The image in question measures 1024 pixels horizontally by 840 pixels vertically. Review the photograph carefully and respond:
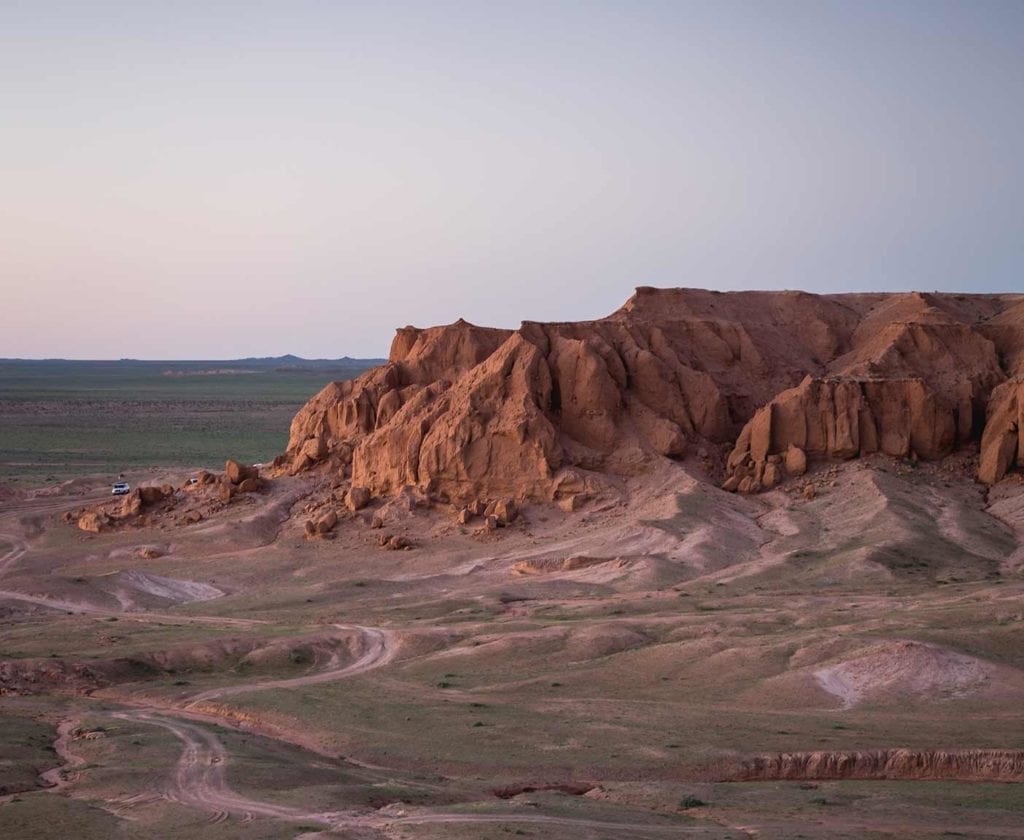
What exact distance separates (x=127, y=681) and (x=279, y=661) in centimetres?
447

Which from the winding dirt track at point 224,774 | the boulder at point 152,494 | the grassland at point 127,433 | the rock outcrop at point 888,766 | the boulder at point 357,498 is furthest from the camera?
the grassland at point 127,433

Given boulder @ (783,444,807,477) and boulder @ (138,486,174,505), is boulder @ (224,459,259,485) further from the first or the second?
boulder @ (783,444,807,477)

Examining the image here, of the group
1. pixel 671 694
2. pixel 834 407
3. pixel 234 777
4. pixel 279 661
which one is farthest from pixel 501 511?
pixel 234 777

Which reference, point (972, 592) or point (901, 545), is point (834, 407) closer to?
point (901, 545)

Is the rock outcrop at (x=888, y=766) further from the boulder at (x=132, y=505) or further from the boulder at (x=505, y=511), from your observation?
the boulder at (x=132, y=505)

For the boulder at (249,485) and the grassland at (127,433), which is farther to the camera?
the grassland at (127,433)

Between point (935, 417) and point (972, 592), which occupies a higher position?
A: point (935, 417)

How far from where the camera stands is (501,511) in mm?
60031

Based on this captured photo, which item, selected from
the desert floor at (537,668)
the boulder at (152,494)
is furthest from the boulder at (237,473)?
the boulder at (152,494)

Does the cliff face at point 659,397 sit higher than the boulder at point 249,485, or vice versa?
the cliff face at point 659,397

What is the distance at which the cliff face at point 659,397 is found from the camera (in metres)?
62.0

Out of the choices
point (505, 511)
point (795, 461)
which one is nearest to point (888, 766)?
point (505, 511)

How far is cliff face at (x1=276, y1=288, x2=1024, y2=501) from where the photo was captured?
62031 millimetres

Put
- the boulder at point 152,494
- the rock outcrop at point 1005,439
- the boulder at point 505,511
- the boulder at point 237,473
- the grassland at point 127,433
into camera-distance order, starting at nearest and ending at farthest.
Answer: the boulder at point 505,511, the rock outcrop at point 1005,439, the boulder at point 237,473, the boulder at point 152,494, the grassland at point 127,433
